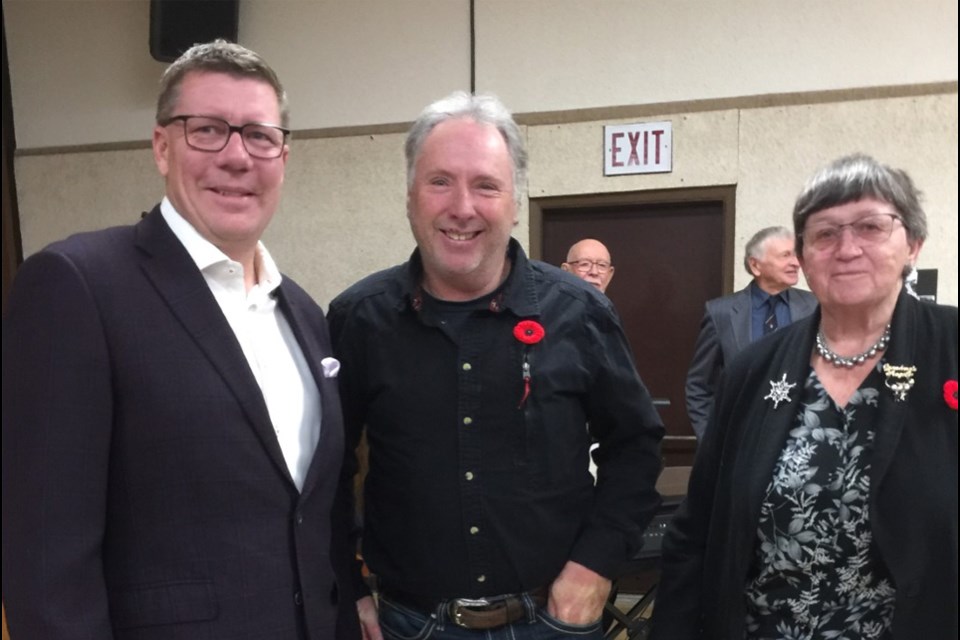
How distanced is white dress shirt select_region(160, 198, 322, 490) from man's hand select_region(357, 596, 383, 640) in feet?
1.54

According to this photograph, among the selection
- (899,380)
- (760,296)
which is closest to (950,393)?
(899,380)

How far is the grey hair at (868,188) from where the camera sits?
132cm

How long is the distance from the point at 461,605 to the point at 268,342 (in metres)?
0.65

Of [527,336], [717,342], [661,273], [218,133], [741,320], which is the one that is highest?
[218,133]

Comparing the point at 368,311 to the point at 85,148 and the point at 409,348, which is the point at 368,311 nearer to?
the point at 409,348

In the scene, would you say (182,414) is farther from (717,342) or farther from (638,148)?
(638,148)

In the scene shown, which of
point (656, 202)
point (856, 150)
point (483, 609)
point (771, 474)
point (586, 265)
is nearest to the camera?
point (771, 474)

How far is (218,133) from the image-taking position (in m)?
1.27

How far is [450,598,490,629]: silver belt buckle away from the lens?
1486mm

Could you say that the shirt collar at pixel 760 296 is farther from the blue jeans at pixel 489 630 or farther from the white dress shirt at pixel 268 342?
the white dress shirt at pixel 268 342

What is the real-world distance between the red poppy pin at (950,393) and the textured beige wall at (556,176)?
3.06m

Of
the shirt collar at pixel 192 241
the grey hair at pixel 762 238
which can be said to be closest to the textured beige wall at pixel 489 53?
the grey hair at pixel 762 238

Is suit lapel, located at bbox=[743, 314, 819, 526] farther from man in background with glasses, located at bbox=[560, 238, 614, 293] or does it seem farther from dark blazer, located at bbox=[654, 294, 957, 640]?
man in background with glasses, located at bbox=[560, 238, 614, 293]

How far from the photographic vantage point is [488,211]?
1.50 m
